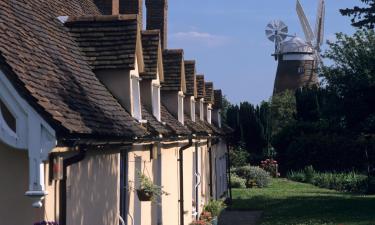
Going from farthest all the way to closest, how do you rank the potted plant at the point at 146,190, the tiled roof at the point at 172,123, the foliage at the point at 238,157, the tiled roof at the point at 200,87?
1. the foliage at the point at 238,157
2. the tiled roof at the point at 200,87
3. the tiled roof at the point at 172,123
4. the potted plant at the point at 146,190

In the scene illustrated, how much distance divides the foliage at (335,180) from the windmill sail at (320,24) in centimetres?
3898

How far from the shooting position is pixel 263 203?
29234 mm

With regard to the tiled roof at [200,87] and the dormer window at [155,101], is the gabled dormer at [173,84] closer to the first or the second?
Result: the dormer window at [155,101]

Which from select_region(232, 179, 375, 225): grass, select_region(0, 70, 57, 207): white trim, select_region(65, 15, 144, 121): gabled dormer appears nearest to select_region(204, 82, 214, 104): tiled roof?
select_region(232, 179, 375, 225): grass

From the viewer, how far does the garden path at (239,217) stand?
75.5ft

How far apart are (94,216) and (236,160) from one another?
35.9m

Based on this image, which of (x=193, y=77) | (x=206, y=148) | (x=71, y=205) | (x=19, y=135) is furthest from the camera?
(x=206, y=148)

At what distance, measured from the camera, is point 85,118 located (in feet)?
27.6

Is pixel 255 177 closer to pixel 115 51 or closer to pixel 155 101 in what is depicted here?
pixel 155 101

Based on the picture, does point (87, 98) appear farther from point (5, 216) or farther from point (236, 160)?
point (236, 160)

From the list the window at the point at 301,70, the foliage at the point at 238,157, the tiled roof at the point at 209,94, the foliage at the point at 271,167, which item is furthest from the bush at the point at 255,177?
the window at the point at 301,70

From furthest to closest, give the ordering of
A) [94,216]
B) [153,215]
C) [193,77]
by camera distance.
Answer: [193,77] < [153,215] < [94,216]

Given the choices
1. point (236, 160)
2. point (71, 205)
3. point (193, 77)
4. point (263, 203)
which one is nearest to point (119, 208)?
point (71, 205)

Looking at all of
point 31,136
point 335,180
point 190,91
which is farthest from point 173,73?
point 335,180
